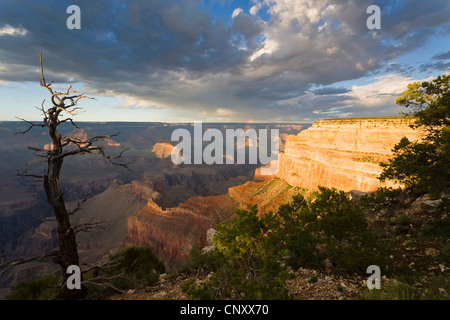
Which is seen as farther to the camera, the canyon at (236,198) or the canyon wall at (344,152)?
the canyon at (236,198)

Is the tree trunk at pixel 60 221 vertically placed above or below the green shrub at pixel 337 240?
above

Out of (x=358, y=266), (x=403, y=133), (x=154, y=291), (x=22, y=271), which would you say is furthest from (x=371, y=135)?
(x=22, y=271)

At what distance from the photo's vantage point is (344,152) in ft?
169

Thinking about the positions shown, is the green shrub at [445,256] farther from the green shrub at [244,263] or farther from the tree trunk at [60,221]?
the tree trunk at [60,221]

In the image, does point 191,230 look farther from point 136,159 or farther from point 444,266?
point 136,159

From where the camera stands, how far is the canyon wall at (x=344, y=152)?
42.4 m

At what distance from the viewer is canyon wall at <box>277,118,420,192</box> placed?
42.4 metres

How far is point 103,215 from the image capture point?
97000 mm

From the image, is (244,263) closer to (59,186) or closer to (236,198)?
(59,186)

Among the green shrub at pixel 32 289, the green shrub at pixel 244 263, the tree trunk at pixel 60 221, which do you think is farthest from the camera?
the green shrub at pixel 32 289

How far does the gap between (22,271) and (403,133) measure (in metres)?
111

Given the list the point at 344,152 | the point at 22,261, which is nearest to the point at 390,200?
the point at 22,261

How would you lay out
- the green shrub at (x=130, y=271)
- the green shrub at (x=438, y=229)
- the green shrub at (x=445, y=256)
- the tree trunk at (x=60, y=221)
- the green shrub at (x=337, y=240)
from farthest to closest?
the green shrub at (x=438, y=229) → the green shrub at (x=337, y=240) → the green shrub at (x=445, y=256) → the green shrub at (x=130, y=271) → the tree trunk at (x=60, y=221)

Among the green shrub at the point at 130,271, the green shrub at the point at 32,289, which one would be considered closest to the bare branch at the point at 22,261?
the green shrub at the point at 130,271
